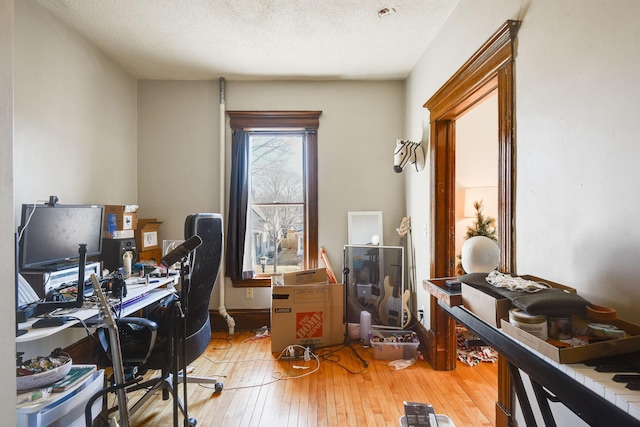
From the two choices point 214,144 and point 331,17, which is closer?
point 331,17

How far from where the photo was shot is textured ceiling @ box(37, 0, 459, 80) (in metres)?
2.13

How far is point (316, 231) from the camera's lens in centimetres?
336

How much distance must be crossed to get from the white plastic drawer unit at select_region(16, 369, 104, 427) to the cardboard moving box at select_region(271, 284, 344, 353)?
1.46 metres

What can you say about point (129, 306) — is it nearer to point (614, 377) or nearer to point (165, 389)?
point (165, 389)

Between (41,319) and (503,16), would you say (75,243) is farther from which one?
(503,16)

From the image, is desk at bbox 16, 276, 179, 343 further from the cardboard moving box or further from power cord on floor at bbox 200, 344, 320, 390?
the cardboard moving box

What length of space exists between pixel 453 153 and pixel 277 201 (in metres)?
1.92

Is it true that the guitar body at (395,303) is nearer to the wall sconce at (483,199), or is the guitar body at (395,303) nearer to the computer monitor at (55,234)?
the wall sconce at (483,199)

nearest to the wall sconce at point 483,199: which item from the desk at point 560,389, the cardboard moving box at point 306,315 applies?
the cardboard moving box at point 306,315

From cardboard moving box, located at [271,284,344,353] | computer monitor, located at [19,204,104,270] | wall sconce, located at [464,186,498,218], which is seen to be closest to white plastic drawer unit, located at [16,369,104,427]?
computer monitor, located at [19,204,104,270]

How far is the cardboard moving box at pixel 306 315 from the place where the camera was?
277 cm

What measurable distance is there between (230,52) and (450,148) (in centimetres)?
217

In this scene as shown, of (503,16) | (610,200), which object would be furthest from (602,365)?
(503,16)

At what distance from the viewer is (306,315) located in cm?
281
